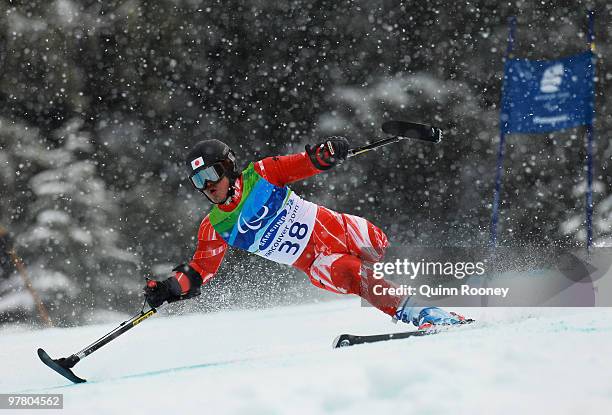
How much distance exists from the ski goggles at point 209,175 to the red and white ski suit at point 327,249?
134 millimetres

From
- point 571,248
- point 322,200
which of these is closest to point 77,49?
point 322,200

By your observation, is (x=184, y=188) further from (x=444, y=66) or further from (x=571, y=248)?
(x=571, y=248)

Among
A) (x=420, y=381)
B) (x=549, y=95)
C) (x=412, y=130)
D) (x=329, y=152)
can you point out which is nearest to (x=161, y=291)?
(x=329, y=152)

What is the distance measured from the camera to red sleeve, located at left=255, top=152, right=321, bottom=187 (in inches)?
155

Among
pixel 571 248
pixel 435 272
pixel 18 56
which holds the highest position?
pixel 18 56

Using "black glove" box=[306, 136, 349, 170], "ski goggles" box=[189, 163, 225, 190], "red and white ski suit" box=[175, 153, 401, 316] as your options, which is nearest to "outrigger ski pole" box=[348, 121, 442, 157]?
"black glove" box=[306, 136, 349, 170]

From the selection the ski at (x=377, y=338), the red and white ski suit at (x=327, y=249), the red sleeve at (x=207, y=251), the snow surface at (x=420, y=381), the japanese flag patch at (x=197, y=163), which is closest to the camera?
the snow surface at (x=420, y=381)

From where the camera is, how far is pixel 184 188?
9.42 m

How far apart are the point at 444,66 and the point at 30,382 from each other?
8226 millimetres

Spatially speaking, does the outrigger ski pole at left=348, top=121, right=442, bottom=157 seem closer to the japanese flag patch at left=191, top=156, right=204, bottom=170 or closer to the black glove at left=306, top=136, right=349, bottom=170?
the black glove at left=306, top=136, right=349, bottom=170

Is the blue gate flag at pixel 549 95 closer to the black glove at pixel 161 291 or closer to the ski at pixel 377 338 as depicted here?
the ski at pixel 377 338

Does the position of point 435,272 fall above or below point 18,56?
below

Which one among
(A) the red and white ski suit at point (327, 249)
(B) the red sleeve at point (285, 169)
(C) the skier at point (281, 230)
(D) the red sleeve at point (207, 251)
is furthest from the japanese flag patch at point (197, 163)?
(D) the red sleeve at point (207, 251)
